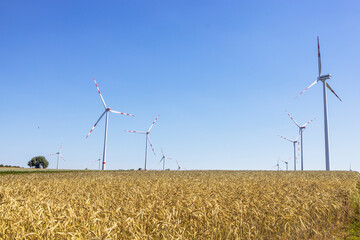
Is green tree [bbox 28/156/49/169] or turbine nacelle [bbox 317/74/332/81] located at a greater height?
turbine nacelle [bbox 317/74/332/81]

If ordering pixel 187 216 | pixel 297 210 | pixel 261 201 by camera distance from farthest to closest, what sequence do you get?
pixel 261 201
pixel 297 210
pixel 187 216

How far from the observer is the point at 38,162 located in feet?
412

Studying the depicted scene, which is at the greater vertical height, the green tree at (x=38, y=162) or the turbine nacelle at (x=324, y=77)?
the turbine nacelle at (x=324, y=77)

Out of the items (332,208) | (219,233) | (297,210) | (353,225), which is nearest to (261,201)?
(297,210)

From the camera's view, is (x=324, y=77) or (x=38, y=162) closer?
(x=324, y=77)

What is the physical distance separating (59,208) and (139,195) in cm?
305

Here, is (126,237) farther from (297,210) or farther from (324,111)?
(324,111)

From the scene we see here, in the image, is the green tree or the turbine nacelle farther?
the green tree

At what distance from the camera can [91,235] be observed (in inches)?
196

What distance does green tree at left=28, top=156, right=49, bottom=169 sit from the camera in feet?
412

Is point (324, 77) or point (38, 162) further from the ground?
point (324, 77)

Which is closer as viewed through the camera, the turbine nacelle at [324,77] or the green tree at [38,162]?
the turbine nacelle at [324,77]

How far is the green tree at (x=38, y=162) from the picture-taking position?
126m

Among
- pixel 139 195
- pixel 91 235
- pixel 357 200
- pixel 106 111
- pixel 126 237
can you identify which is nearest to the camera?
pixel 91 235
